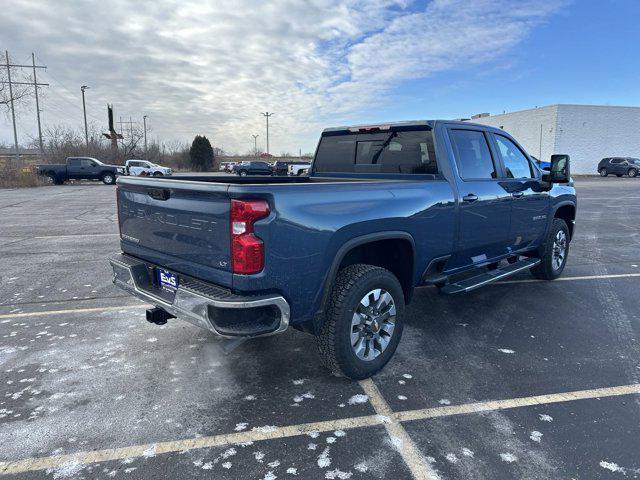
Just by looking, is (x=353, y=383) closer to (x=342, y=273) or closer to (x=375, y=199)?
(x=342, y=273)

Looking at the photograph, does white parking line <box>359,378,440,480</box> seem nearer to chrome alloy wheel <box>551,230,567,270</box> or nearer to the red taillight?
the red taillight

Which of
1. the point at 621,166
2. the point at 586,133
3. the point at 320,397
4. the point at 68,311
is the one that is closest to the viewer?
the point at 320,397

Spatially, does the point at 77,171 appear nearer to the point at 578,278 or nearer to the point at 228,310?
the point at 578,278

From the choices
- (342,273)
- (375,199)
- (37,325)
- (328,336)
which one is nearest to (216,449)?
(328,336)

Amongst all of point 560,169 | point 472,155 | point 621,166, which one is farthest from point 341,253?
point 621,166

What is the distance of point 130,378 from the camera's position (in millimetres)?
3512

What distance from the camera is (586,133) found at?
4372 cm

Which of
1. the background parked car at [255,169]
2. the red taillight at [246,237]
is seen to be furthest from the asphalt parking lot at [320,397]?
the background parked car at [255,169]

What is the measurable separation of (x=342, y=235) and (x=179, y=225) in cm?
114

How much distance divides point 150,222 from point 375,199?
1738 mm

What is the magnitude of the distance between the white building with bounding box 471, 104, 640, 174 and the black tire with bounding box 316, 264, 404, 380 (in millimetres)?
45734

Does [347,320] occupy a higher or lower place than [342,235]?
lower

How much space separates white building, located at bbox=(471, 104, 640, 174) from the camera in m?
43.1

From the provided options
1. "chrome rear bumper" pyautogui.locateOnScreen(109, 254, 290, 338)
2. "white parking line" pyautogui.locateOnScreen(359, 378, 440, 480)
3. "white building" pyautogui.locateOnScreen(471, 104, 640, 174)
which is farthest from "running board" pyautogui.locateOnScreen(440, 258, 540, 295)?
"white building" pyautogui.locateOnScreen(471, 104, 640, 174)
